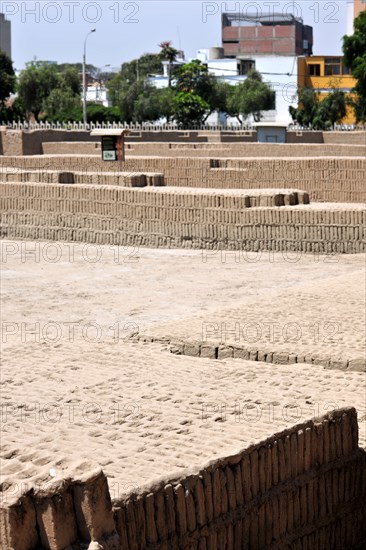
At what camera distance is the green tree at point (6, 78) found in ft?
180

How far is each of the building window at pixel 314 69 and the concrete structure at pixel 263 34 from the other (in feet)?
75.3

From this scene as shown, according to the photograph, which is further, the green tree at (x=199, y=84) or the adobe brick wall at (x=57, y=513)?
the green tree at (x=199, y=84)

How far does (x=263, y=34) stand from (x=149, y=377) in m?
85.1

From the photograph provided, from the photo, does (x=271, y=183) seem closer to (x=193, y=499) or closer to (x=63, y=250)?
(x=63, y=250)

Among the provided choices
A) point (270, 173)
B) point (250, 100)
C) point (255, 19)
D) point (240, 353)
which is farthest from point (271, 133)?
point (255, 19)

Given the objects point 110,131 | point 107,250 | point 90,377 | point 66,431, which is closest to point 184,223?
point 107,250

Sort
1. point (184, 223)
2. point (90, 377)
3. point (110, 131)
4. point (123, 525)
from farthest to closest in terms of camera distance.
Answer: point (110, 131) → point (184, 223) → point (90, 377) → point (123, 525)

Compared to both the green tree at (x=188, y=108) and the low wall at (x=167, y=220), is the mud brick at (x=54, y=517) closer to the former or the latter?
the low wall at (x=167, y=220)

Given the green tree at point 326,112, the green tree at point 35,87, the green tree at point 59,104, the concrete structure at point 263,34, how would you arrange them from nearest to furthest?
1. the green tree at point 326,112
2. the green tree at point 59,104
3. the green tree at point 35,87
4. the concrete structure at point 263,34

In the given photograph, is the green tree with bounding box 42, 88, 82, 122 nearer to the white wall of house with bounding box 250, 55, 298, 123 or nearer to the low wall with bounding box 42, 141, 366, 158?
the white wall of house with bounding box 250, 55, 298, 123

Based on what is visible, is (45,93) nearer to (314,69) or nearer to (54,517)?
(314,69)

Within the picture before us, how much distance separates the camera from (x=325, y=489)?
5.91 metres

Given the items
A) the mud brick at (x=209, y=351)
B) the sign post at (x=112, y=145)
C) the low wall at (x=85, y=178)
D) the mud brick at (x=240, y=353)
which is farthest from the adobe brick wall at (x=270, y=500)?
the sign post at (x=112, y=145)

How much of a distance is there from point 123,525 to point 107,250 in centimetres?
1233
